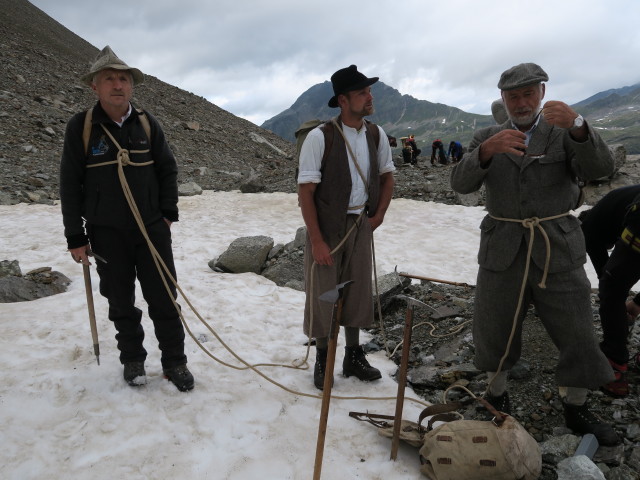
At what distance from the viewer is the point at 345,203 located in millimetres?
3508

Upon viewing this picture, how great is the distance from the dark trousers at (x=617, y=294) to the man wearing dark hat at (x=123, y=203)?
342 cm

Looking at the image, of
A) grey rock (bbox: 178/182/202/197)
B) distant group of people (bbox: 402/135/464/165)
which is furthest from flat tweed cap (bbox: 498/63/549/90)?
distant group of people (bbox: 402/135/464/165)

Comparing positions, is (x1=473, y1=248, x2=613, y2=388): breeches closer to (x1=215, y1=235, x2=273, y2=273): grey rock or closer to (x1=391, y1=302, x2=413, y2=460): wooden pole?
(x1=391, y1=302, x2=413, y2=460): wooden pole

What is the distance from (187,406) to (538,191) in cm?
295

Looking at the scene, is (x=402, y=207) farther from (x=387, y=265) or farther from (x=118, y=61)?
(x=118, y=61)

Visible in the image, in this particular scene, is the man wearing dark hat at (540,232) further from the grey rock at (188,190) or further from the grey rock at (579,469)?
the grey rock at (188,190)

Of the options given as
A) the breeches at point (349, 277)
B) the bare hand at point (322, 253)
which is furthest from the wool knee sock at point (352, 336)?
the bare hand at point (322, 253)

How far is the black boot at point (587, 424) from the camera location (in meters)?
2.90

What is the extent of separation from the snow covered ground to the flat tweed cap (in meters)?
2.44

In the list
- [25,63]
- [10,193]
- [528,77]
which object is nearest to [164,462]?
[528,77]

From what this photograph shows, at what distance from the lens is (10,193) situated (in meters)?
11.1

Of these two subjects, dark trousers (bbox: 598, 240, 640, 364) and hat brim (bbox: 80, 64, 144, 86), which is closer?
hat brim (bbox: 80, 64, 144, 86)

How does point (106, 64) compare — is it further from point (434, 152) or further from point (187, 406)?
point (434, 152)

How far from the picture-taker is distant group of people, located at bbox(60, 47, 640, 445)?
9.21 feet
